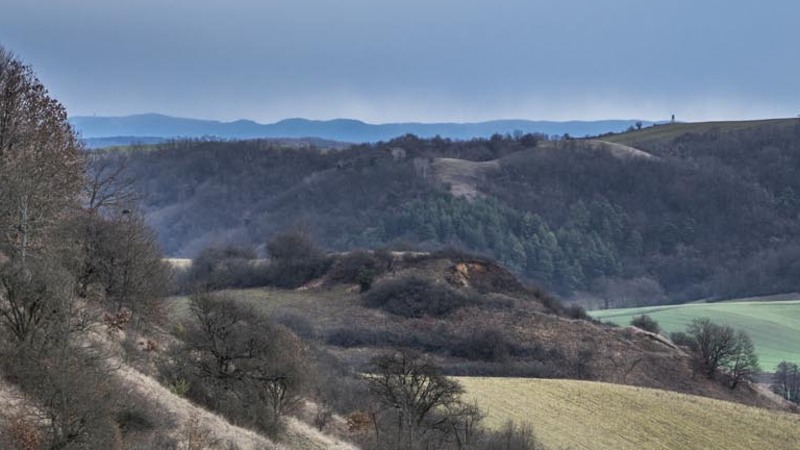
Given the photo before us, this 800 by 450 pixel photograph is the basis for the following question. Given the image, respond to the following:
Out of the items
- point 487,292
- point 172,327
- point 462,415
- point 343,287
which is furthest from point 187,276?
point 462,415

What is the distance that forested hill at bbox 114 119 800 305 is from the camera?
144 meters

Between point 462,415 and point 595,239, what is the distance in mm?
124693

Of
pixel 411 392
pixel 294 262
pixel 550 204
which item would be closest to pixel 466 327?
pixel 294 262

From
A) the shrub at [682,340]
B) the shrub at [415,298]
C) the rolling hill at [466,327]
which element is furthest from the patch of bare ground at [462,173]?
the shrub at [415,298]

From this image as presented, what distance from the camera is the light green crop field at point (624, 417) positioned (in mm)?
37312

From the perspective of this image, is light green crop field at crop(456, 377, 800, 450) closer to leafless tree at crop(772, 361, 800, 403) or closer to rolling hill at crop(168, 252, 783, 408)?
rolling hill at crop(168, 252, 783, 408)

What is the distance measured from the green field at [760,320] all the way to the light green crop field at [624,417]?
3437 centimetres

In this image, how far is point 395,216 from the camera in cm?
14912

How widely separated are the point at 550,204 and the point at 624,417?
399 feet

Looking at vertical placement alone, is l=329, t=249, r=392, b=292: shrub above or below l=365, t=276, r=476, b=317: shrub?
above

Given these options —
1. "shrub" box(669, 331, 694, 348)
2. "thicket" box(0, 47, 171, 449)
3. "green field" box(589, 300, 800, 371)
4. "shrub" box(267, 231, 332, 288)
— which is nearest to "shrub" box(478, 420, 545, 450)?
"thicket" box(0, 47, 171, 449)

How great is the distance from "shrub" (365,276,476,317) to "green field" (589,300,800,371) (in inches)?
1051

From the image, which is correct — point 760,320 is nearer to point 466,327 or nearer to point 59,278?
point 466,327

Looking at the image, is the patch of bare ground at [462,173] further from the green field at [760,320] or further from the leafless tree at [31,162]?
the leafless tree at [31,162]
